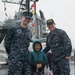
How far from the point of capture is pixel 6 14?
26172mm

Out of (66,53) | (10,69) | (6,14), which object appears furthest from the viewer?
(6,14)

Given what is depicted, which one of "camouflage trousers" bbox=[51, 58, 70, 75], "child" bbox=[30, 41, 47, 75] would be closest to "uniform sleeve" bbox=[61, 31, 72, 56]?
"camouflage trousers" bbox=[51, 58, 70, 75]

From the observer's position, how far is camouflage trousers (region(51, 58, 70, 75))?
7.94 meters

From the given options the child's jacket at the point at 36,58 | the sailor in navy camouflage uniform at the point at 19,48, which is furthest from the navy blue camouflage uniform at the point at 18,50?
the child's jacket at the point at 36,58

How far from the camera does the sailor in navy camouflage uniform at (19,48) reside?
7114 millimetres

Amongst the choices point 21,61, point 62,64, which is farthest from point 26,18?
point 62,64

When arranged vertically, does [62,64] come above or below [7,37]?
below

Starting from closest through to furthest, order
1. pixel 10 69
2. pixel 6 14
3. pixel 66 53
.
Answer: pixel 10 69, pixel 66 53, pixel 6 14

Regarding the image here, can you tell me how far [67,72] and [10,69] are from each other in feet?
4.82

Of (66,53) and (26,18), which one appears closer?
(26,18)

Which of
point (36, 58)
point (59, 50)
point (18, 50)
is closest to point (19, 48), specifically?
point (18, 50)

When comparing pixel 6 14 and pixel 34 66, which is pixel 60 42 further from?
pixel 6 14

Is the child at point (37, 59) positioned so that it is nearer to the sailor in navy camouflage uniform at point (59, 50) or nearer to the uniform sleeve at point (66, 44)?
the sailor in navy camouflage uniform at point (59, 50)

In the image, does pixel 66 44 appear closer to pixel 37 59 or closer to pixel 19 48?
pixel 37 59
